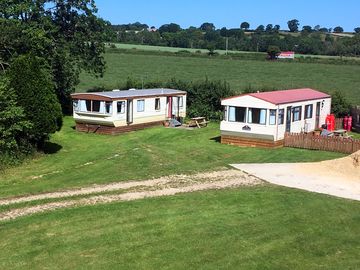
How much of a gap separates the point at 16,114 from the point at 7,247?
36.4 feet

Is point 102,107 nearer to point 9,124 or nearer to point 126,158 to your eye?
point 126,158

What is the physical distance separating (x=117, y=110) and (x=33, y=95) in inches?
293

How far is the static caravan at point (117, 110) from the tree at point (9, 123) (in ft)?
25.0

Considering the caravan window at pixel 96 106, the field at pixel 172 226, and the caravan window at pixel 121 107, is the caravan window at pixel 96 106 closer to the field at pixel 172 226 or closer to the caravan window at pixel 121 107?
the caravan window at pixel 121 107

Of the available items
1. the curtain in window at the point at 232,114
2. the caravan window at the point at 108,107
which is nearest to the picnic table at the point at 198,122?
the caravan window at the point at 108,107

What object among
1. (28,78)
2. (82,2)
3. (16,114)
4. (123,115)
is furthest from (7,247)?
(82,2)

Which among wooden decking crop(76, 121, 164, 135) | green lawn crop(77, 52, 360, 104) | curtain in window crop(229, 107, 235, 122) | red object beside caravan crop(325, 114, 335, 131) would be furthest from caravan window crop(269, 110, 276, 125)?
green lawn crop(77, 52, 360, 104)

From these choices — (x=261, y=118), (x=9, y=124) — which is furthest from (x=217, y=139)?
(x=9, y=124)

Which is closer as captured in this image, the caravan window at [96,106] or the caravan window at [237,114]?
the caravan window at [237,114]

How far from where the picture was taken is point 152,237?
12.9 meters

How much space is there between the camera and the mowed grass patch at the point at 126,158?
20047mm

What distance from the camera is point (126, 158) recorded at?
938 inches

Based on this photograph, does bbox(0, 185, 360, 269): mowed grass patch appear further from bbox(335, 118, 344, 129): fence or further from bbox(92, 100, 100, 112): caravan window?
bbox(335, 118, 344, 129): fence

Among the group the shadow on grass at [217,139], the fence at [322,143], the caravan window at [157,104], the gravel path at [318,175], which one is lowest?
the shadow on grass at [217,139]
